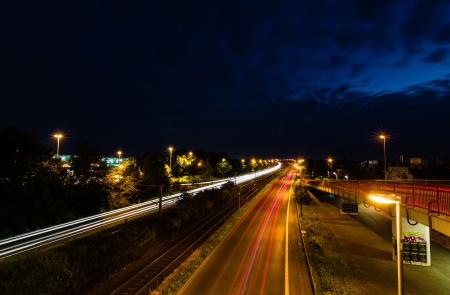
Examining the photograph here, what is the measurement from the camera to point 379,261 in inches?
1027

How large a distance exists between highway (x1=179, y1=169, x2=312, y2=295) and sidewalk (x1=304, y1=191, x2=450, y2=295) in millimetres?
4630

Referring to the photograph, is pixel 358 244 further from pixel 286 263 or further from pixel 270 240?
pixel 286 263

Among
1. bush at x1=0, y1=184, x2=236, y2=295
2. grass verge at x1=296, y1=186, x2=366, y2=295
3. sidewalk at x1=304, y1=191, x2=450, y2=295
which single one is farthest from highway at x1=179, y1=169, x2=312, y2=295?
bush at x1=0, y1=184, x2=236, y2=295

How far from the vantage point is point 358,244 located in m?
31.9

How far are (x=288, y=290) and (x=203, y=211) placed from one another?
26.9 meters

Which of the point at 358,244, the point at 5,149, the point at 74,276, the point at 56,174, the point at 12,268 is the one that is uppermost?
the point at 5,149

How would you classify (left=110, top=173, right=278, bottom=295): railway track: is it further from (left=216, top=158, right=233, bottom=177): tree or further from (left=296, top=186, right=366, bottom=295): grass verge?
(left=216, top=158, right=233, bottom=177): tree

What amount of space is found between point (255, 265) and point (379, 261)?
11410 millimetres

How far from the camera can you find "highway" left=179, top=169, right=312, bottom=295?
1864cm

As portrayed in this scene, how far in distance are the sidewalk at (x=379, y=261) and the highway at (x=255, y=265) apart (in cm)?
463

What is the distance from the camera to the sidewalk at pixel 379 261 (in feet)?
67.5

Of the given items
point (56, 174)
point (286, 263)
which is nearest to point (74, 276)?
point (286, 263)

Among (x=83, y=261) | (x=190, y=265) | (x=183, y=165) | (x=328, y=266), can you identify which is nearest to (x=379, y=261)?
(x=328, y=266)

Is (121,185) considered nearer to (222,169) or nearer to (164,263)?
(164,263)
